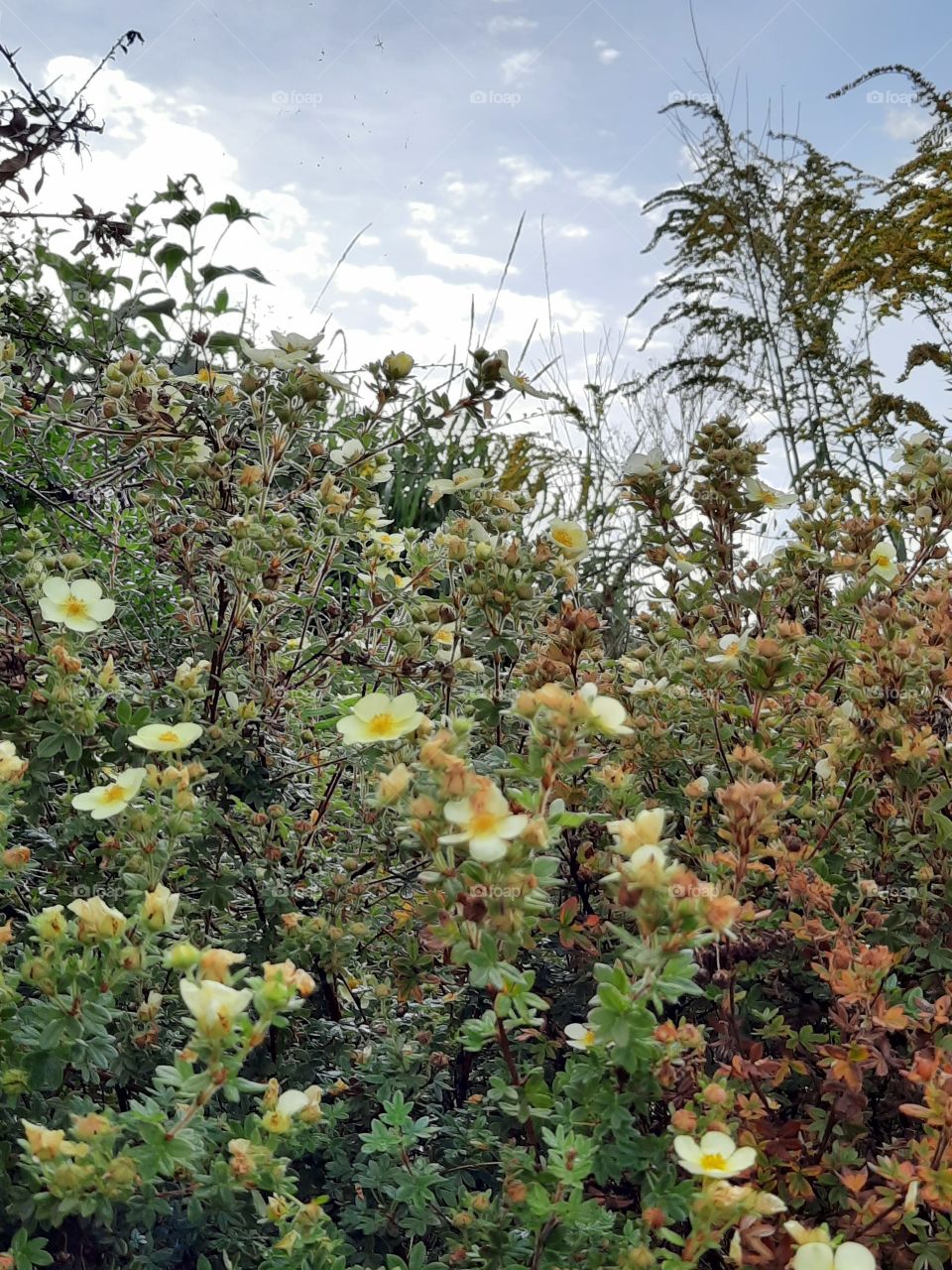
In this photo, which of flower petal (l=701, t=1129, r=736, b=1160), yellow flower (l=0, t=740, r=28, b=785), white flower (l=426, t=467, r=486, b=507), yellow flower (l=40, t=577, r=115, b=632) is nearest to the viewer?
flower petal (l=701, t=1129, r=736, b=1160)

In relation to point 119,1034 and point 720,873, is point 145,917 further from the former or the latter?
point 720,873

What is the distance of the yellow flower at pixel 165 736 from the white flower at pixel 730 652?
0.68 metres

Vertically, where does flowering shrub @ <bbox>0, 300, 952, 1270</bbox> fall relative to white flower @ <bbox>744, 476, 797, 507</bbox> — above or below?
below

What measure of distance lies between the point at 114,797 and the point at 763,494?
3.95 feet

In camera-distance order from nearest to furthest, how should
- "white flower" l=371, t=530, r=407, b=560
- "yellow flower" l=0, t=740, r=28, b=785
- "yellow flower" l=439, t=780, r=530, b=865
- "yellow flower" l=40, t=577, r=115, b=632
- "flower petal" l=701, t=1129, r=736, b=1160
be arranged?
"yellow flower" l=439, t=780, r=530, b=865 < "flower petal" l=701, t=1129, r=736, b=1160 < "yellow flower" l=0, t=740, r=28, b=785 < "yellow flower" l=40, t=577, r=115, b=632 < "white flower" l=371, t=530, r=407, b=560

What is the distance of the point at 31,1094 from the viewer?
1.05m

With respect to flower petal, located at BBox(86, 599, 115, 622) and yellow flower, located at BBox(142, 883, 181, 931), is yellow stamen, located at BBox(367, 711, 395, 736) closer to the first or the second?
yellow flower, located at BBox(142, 883, 181, 931)

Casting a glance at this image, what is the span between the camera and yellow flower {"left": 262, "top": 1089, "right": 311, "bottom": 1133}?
89 centimetres

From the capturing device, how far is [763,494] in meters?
1.82

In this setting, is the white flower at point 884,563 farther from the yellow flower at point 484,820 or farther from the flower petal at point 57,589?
the flower petal at point 57,589

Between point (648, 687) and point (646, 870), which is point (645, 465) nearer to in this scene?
point (648, 687)

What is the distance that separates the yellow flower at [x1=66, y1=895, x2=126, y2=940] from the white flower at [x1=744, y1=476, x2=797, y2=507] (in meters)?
1.31

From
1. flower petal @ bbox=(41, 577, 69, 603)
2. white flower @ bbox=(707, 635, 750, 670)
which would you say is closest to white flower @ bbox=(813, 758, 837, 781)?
white flower @ bbox=(707, 635, 750, 670)

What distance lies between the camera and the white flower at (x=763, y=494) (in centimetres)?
182
